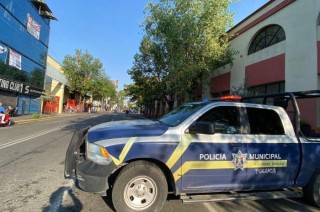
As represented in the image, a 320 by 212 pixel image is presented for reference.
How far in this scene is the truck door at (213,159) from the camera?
199 inches

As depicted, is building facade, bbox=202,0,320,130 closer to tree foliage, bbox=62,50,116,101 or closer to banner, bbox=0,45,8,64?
banner, bbox=0,45,8,64

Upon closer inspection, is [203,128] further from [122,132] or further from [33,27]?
[33,27]

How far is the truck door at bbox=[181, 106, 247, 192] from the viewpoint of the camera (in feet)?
16.6

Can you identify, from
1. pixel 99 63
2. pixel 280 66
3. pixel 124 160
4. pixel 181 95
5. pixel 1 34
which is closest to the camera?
pixel 124 160

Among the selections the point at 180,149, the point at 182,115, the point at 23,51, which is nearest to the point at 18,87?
the point at 23,51

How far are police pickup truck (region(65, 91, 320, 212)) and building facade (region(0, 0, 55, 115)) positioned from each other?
29.2 metres

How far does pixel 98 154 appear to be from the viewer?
4.79 m

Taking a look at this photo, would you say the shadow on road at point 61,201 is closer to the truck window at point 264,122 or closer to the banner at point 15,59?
the truck window at point 264,122

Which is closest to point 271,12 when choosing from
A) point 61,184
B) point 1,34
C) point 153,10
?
point 153,10

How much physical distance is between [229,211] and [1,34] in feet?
102

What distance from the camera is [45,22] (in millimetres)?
47312

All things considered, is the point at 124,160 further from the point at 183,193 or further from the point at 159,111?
the point at 159,111

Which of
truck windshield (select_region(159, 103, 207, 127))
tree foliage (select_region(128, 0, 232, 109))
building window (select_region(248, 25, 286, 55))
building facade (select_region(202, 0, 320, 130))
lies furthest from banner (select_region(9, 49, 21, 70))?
truck windshield (select_region(159, 103, 207, 127))

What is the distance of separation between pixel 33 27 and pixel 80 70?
77.8ft
